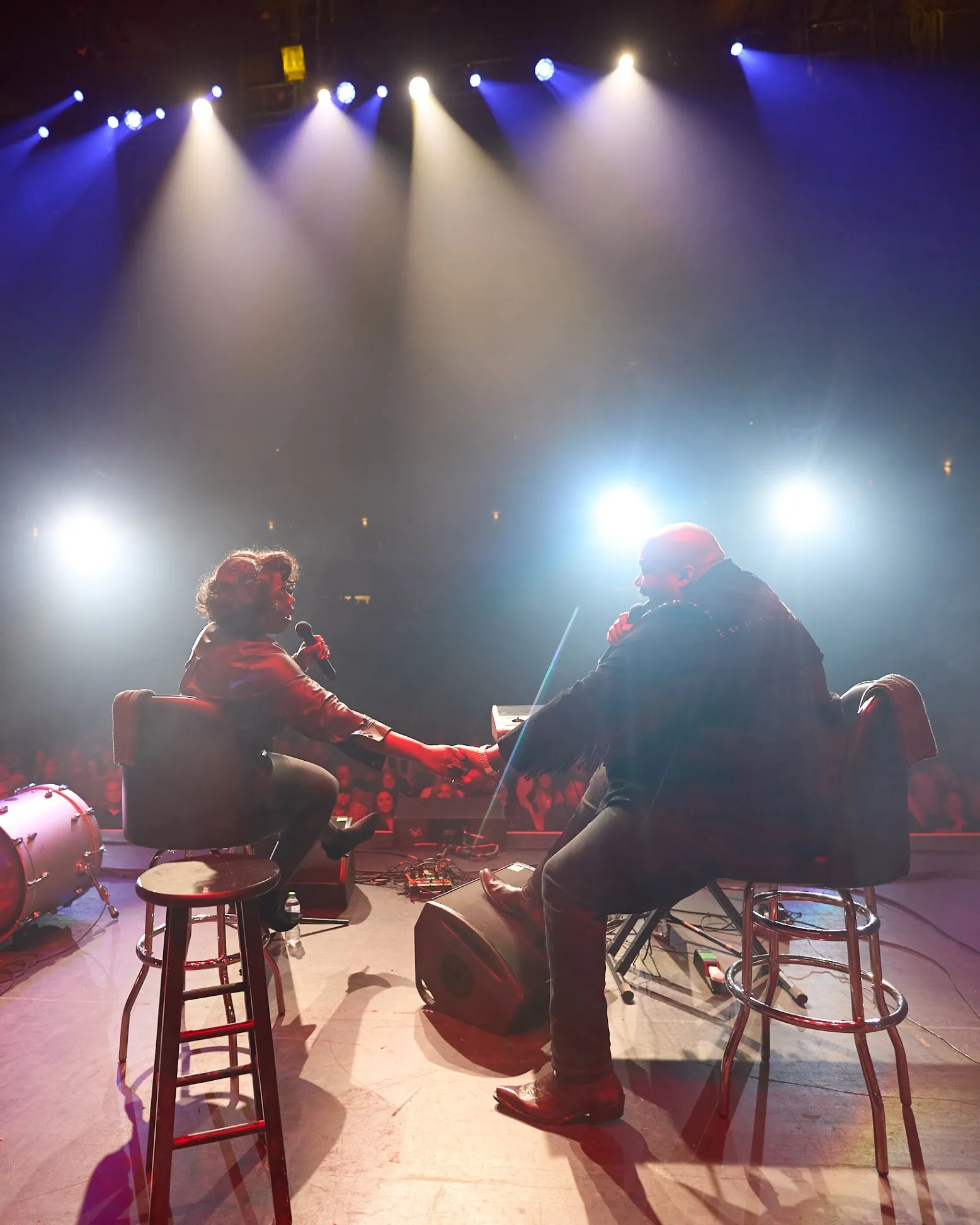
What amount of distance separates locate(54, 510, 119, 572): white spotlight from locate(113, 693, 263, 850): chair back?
19.3 feet

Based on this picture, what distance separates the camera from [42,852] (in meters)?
3.32

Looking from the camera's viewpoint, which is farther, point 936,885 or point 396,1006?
point 936,885

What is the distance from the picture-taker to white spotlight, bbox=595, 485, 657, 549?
7363 millimetres

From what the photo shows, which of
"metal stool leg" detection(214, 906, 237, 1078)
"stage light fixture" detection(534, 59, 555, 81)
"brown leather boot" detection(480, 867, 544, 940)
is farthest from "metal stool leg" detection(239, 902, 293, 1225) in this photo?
"stage light fixture" detection(534, 59, 555, 81)

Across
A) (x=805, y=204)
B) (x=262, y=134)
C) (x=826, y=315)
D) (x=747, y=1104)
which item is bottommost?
(x=747, y=1104)

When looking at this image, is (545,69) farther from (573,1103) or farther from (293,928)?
(573,1103)

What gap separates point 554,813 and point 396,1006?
2550 mm

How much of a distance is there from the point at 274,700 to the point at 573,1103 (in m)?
1.58

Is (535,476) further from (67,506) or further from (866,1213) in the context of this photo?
(866,1213)

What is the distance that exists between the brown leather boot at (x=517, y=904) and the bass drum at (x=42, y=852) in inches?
86.3

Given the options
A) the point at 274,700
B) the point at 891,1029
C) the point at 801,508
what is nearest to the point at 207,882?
the point at 274,700

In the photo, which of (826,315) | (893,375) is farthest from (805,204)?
(893,375)

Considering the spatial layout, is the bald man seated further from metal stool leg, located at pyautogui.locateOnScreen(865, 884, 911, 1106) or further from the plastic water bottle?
the plastic water bottle

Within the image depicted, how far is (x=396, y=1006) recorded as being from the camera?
2.74 meters
